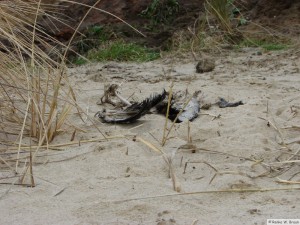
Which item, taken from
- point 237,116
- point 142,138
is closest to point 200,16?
point 237,116

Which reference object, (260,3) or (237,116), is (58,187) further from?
(260,3)

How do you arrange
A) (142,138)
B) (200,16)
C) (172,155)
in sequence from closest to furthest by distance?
(172,155) < (142,138) < (200,16)

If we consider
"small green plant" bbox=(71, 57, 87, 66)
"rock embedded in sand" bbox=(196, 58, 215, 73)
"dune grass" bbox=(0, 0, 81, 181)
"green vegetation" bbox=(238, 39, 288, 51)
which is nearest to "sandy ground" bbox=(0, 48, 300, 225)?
"dune grass" bbox=(0, 0, 81, 181)

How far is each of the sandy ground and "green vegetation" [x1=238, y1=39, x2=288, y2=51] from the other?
140 centimetres

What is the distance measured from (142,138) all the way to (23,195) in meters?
0.75

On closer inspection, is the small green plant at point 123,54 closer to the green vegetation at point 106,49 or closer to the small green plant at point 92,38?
the green vegetation at point 106,49

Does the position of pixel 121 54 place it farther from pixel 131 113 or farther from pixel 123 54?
pixel 131 113

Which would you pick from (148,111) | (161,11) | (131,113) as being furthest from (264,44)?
(131,113)

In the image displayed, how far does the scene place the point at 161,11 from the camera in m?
6.50

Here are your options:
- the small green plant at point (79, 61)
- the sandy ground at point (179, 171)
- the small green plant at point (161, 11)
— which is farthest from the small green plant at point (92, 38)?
the sandy ground at point (179, 171)

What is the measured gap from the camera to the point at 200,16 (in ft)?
20.2

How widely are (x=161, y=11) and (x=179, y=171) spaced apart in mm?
3992

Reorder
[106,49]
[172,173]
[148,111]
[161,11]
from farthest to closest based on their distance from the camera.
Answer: [161,11] → [106,49] → [148,111] → [172,173]

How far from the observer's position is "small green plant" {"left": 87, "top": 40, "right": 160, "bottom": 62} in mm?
5758
